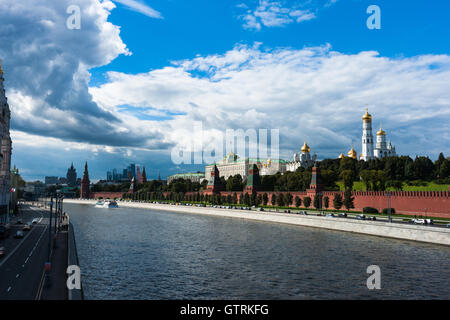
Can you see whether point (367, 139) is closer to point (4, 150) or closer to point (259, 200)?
point (259, 200)

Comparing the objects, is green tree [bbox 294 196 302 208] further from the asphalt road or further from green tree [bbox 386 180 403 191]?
the asphalt road

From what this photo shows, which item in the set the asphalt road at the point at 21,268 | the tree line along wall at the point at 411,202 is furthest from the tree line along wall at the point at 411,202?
the asphalt road at the point at 21,268

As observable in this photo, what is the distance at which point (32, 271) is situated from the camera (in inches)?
645

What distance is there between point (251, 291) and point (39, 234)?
2309 cm

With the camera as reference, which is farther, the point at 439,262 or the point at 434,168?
the point at 434,168

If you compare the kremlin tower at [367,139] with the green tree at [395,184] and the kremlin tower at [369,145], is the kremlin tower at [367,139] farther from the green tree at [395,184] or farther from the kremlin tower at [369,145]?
the green tree at [395,184]

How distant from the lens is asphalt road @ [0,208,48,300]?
13102 millimetres

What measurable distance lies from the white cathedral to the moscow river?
88.2 m

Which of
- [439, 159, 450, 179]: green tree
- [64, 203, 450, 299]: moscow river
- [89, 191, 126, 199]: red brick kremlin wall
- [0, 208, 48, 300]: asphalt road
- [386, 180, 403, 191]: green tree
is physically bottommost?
[89, 191, 126, 199]: red brick kremlin wall

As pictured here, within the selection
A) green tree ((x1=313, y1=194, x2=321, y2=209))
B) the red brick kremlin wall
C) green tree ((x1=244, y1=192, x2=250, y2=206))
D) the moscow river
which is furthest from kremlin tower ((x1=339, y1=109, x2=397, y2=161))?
the moscow river

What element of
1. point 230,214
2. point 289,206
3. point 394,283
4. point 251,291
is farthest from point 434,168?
point 251,291

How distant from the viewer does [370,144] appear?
11219 cm

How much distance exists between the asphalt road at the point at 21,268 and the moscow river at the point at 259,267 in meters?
2.16
